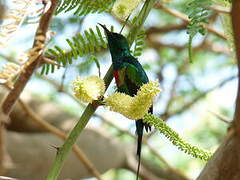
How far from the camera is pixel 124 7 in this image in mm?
618

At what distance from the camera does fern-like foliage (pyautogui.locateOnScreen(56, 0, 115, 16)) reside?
0.62 meters

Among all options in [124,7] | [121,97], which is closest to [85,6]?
[124,7]

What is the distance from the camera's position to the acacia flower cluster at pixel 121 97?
0.51m

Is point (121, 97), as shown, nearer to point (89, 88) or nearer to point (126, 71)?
point (89, 88)

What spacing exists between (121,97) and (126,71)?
0.14 metres

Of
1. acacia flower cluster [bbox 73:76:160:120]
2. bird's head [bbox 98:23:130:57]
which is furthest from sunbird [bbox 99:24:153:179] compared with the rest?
acacia flower cluster [bbox 73:76:160:120]

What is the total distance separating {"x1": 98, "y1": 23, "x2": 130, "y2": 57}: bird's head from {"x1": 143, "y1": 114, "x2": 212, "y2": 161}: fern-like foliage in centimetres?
13

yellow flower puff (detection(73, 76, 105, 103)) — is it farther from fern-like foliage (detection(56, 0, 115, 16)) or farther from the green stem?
fern-like foliage (detection(56, 0, 115, 16))

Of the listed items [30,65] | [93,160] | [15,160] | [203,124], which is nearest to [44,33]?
[30,65]

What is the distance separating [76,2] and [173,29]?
194cm

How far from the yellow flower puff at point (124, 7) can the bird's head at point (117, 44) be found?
0.11ft

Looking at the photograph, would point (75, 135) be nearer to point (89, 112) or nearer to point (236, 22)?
point (89, 112)

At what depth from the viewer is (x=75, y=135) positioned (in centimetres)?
50

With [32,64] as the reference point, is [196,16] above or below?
above
